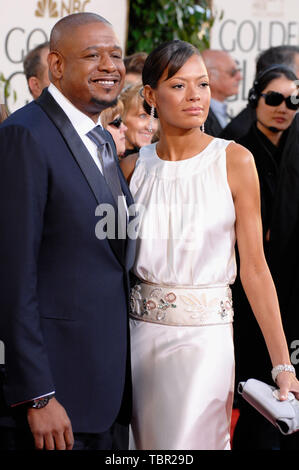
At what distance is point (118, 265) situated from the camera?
2.09m

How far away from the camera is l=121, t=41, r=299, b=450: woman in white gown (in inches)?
91.3

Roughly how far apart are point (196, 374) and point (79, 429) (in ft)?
1.47

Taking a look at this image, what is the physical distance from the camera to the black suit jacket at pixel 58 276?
1895 millimetres

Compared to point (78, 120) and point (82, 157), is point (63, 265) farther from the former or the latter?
point (78, 120)

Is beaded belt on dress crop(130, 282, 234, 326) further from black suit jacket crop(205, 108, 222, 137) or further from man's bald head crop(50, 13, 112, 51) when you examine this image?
black suit jacket crop(205, 108, 222, 137)

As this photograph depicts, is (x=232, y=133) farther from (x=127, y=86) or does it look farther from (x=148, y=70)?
(x=148, y=70)

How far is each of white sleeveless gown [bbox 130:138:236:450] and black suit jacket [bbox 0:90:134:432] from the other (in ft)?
0.77

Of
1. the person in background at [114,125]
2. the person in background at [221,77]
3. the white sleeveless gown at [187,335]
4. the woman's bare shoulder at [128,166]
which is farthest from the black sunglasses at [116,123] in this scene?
the person in background at [221,77]

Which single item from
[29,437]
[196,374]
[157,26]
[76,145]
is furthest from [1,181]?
[157,26]

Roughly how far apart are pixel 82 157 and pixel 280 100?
1.80 metres

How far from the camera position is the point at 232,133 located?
4.17 metres

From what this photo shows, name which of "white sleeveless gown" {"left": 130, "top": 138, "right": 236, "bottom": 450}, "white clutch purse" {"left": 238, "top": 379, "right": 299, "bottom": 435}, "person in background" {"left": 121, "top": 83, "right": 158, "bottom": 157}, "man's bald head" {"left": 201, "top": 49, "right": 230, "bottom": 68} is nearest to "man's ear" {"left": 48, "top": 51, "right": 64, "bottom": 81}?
"white sleeveless gown" {"left": 130, "top": 138, "right": 236, "bottom": 450}

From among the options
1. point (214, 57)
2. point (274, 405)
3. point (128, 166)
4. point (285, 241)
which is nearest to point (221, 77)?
point (214, 57)

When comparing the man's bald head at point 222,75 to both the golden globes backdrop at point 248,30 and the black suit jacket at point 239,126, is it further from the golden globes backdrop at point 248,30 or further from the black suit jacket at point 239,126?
the black suit jacket at point 239,126
